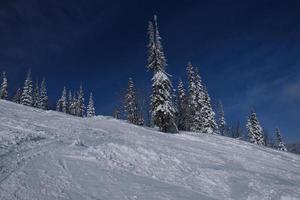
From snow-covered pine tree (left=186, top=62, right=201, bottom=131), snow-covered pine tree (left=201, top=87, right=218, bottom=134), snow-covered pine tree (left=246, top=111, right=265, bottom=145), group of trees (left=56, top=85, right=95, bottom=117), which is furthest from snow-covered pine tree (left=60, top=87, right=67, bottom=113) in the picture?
snow-covered pine tree (left=246, top=111, right=265, bottom=145)

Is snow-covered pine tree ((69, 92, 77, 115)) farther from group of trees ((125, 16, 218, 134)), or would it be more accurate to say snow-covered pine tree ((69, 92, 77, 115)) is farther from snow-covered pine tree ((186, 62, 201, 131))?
snow-covered pine tree ((186, 62, 201, 131))

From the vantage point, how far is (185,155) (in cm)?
2019

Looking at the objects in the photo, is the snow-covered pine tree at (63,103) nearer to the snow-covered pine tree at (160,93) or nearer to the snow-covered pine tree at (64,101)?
the snow-covered pine tree at (64,101)

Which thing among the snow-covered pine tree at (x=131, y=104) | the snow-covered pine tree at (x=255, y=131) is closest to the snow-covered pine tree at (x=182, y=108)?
the snow-covered pine tree at (x=131, y=104)

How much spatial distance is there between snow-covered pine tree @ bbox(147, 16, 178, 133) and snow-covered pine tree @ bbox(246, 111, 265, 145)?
32544 mm

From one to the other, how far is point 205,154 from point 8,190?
15.1m

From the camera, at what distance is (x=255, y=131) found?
6444 cm

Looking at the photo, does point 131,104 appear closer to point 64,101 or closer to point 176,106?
point 176,106

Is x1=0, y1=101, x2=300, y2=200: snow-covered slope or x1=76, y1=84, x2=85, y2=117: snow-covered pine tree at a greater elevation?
x1=76, y1=84, x2=85, y2=117: snow-covered pine tree

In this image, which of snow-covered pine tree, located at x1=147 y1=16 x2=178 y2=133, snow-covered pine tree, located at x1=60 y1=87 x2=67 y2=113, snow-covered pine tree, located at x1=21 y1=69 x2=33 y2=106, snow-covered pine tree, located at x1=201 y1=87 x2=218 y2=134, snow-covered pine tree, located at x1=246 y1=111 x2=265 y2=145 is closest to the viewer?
snow-covered pine tree, located at x1=147 y1=16 x2=178 y2=133

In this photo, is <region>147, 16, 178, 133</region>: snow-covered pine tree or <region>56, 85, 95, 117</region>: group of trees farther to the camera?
<region>56, 85, 95, 117</region>: group of trees

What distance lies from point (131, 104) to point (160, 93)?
90.3 ft

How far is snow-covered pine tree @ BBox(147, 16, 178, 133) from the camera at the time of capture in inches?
1452

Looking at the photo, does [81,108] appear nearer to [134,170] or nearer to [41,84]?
[41,84]
